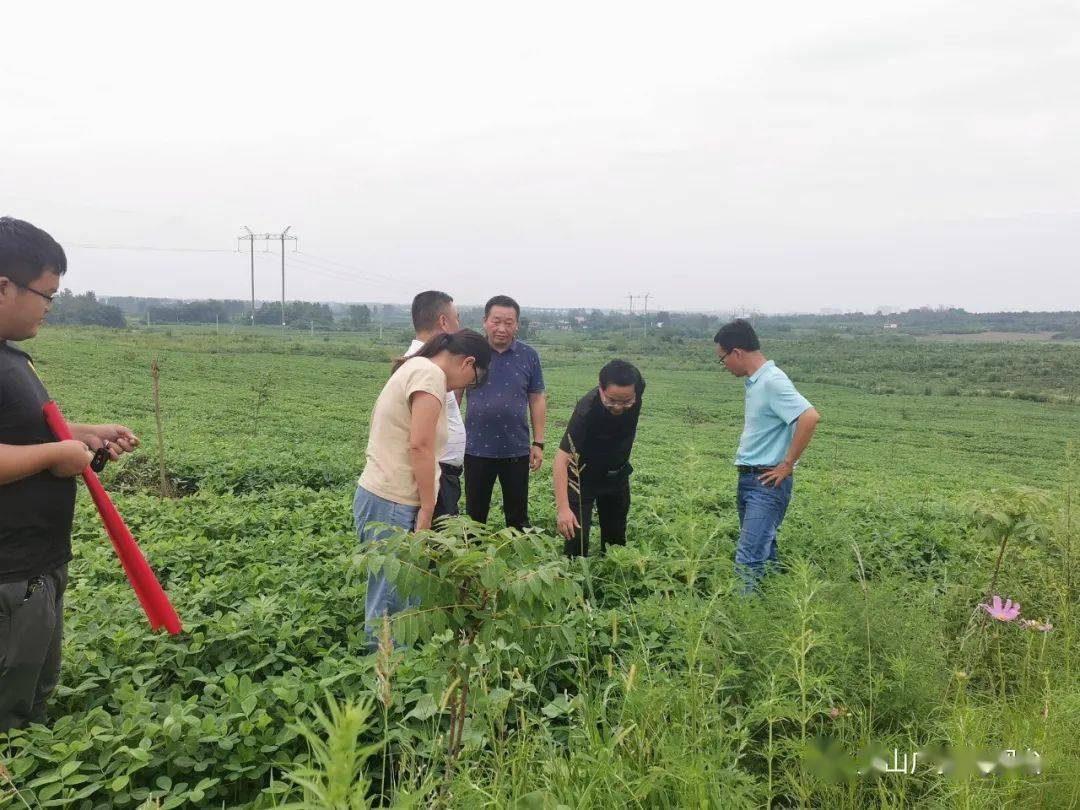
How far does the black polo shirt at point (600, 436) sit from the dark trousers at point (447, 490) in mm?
760

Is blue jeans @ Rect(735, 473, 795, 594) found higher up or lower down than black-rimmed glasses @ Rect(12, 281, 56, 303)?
lower down

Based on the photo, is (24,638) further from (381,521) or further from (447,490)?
(447,490)

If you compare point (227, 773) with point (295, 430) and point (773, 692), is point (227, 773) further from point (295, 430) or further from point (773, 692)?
point (295, 430)

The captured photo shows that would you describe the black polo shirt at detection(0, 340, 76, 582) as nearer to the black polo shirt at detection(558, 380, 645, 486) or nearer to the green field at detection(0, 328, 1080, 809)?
the green field at detection(0, 328, 1080, 809)

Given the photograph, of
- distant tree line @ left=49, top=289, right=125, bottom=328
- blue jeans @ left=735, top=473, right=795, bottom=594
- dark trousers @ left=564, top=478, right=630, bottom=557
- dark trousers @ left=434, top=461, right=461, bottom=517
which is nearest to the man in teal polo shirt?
blue jeans @ left=735, top=473, right=795, bottom=594

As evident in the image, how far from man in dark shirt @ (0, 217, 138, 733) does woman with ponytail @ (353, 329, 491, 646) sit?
3.87ft

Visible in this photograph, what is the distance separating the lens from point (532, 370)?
484 cm

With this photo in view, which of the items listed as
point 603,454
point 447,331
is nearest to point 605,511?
point 603,454

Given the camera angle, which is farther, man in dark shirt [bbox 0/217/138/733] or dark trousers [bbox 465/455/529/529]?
dark trousers [bbox 465/455/529/529]

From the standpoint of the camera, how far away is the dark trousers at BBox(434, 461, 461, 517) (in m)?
4.21

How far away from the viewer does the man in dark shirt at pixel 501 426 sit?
456cm

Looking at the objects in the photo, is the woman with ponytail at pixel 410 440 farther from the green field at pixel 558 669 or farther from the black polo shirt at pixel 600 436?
the black polo shirt at pixel 600 436

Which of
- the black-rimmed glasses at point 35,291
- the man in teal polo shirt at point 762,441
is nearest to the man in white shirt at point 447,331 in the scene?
the man in teal polo shirt at point 762,441

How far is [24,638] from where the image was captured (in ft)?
7.34
